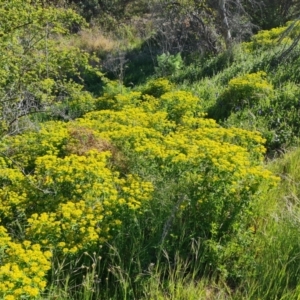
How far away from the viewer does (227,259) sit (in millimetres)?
3439

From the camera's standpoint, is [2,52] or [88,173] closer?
[88,173]

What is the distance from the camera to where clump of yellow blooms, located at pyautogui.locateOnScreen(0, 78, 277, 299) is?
11.0 ft

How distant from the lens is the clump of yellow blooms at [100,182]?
3.36m

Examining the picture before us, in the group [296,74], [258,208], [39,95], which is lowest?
[39,95]

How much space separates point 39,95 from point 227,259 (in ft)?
14.1

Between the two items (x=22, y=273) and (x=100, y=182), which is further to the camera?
(x=100, y=182)

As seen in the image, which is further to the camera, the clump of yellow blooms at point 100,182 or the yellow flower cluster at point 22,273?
the clump of yellow blooms at point 100,182

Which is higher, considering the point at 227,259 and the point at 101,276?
the point at 227,259

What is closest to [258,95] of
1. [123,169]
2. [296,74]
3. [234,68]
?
[296,74]

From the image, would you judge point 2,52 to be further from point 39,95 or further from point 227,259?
point 227,259

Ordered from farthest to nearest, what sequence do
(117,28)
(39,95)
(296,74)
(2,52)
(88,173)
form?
(117,28), (296,74), (39,95), (2,52), (88,173)

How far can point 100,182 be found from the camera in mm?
4082

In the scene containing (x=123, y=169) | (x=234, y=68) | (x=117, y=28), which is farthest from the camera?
(x=117, y=28)

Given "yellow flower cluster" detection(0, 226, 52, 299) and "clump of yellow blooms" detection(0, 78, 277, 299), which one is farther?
"clump of yellow blooms" detection(0, 78, 277, 299)
